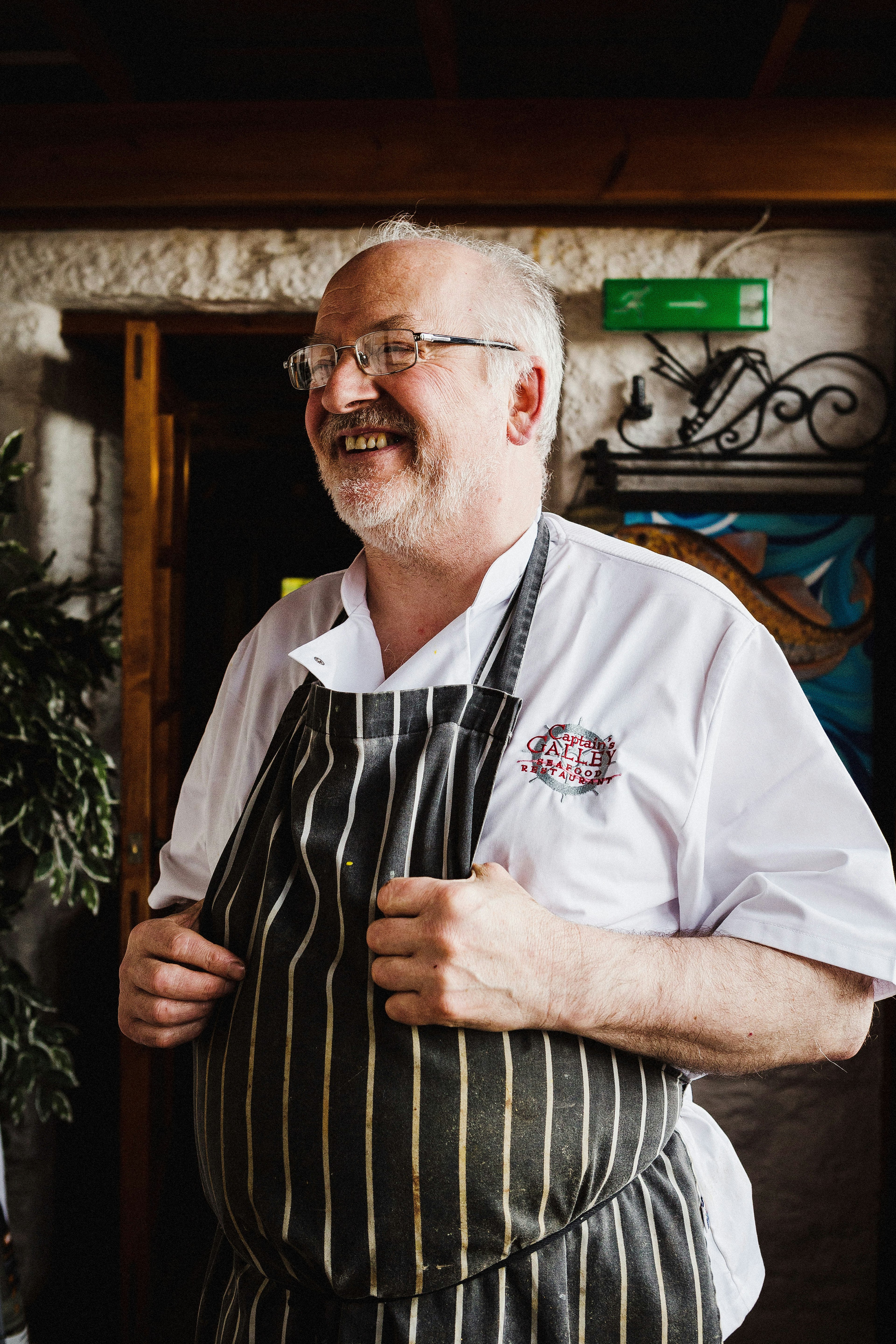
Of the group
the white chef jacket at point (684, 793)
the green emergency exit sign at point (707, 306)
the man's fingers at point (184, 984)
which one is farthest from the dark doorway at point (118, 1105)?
the white chef jacket at point (684, 793)

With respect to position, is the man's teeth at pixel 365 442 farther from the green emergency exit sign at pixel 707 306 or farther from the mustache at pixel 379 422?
the green emergency exit sign at pixel 707 306

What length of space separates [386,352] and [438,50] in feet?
4.54

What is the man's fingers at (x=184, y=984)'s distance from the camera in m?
1.01

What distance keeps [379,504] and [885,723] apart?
1651mm

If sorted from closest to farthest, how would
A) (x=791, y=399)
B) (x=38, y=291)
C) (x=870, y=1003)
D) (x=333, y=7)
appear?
(x=870, y=1003) < (x=333, y=7) < (x=791, y=399) < (x=38, y=291)

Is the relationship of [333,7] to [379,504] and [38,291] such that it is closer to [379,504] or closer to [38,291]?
[38,291]

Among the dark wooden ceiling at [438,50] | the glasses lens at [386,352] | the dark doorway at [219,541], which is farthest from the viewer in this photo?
the dark doorway at [219,541]

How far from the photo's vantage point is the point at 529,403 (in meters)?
1.29

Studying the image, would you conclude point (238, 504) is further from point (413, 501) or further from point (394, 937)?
point (394, 937)

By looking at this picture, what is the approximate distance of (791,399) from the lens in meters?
2.34

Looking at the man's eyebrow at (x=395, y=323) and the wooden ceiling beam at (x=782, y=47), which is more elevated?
the wooden ceiling beam at (x=782, y=47)

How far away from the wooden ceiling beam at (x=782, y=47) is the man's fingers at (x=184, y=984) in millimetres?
2141

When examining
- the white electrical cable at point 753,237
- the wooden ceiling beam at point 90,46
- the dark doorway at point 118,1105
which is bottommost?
the dark doorway at point 118,1105

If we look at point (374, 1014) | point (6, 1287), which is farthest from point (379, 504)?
point (6, 1287)
